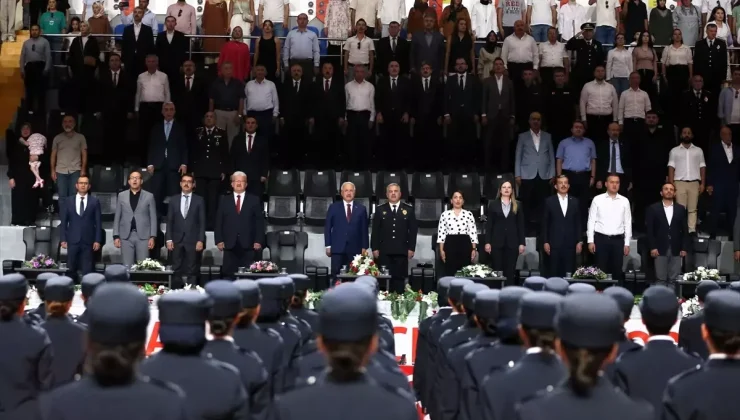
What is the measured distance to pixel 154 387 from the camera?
4.09 meters

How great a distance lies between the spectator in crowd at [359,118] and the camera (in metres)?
20.8

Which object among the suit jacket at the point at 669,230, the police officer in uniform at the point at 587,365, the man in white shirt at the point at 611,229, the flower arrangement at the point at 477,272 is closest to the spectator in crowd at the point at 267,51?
the man in white shirt at the point at 611,229

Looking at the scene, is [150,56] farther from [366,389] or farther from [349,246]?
[366,389]

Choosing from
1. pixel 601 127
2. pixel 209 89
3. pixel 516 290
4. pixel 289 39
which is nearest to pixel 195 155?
pixel 209 89

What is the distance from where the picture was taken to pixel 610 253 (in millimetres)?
18188

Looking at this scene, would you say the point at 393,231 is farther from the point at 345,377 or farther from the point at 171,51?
the point at 345,377

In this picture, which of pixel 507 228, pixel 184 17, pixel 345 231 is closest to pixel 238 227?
pixel 345 231

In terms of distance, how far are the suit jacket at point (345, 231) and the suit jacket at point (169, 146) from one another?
12.0ft

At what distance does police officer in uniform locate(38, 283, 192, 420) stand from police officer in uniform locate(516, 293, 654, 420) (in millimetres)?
1434

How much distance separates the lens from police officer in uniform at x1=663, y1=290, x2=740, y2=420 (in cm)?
493

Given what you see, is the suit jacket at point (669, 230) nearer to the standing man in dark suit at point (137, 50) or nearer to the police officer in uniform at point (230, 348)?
the standing man in dark suit at point (137, 50)

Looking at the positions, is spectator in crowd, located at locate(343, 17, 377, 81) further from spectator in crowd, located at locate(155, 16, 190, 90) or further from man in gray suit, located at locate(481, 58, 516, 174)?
spectator in crowd, located at locate(155, 16, 190, 90)

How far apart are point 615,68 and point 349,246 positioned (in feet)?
23.9

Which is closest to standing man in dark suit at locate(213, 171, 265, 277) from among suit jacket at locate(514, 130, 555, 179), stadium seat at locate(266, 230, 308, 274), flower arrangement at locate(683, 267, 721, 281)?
stadium seat at locate(266, 230, 308, 274)
